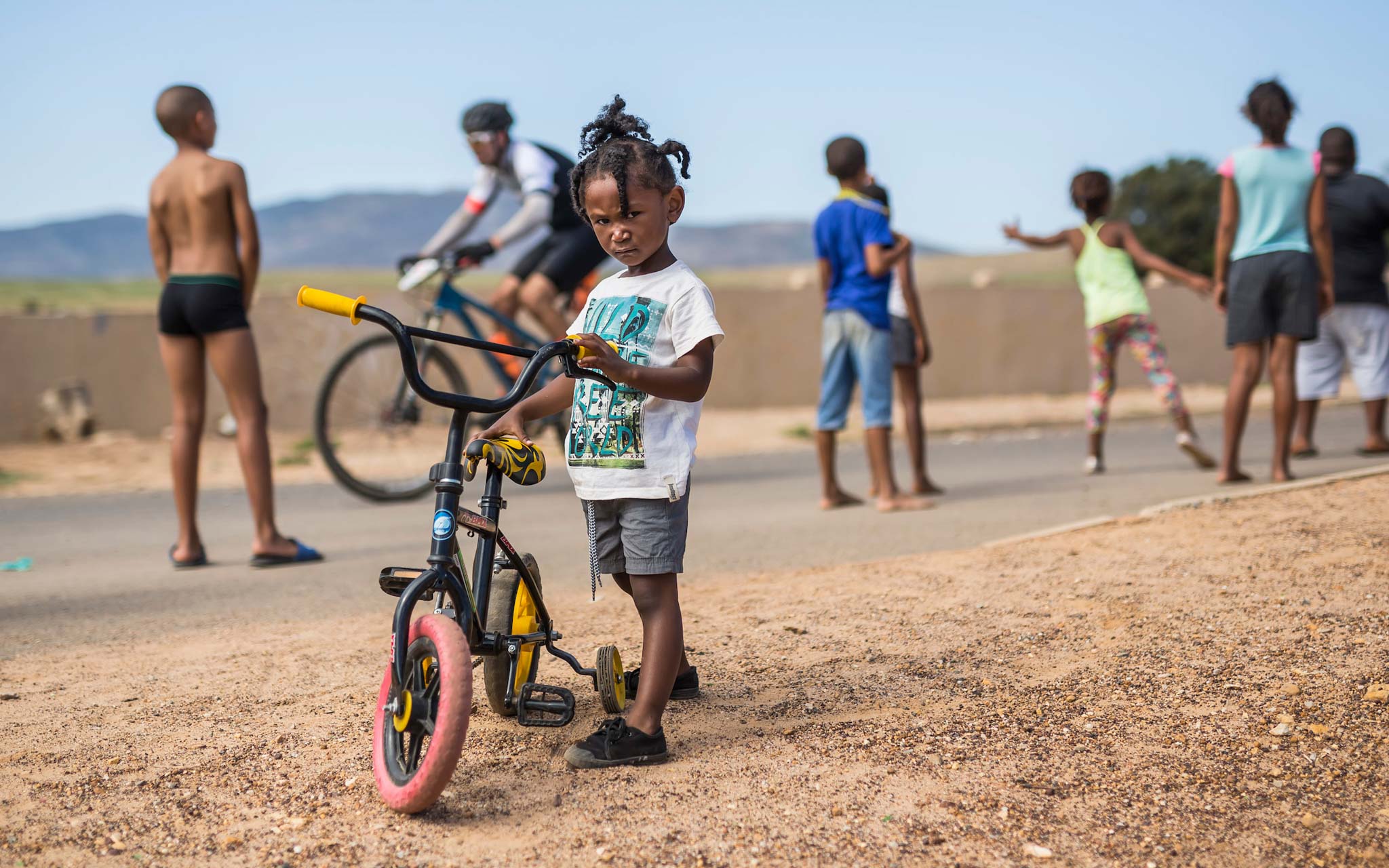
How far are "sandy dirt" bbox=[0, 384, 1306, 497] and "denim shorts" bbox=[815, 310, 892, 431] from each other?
228 centimetres

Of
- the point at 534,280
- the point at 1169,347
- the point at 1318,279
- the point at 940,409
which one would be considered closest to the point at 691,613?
the point at 534,280

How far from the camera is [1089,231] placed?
7.93 m

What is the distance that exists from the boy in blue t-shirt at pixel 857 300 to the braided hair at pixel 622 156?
3505mm

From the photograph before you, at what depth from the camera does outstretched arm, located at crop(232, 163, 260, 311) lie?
18.1ft

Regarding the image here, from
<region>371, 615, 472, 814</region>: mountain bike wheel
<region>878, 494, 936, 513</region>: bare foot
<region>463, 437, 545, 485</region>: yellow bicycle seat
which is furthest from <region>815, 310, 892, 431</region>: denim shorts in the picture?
<region>371, 615, 472, 814</region>: mountain bike wheel

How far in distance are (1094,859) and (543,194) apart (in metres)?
5.62

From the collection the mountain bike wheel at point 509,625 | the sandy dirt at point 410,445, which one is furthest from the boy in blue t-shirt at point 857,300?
the mountain bike wheel at point 509,625

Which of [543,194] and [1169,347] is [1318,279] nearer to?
[543,194]

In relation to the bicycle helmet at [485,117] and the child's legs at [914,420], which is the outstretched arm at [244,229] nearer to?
the bicycle helmet at [485,117]

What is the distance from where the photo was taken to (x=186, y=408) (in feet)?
18.7

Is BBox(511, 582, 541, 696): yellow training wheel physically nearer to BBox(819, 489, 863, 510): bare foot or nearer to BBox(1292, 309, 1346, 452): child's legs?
BBox(819, 489, 863, 510): bare foot

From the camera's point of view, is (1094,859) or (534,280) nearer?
(1094,859)

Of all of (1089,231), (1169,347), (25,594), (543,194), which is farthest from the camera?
(1169,347)

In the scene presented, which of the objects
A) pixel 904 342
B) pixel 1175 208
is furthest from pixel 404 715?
pixel 1175 208
